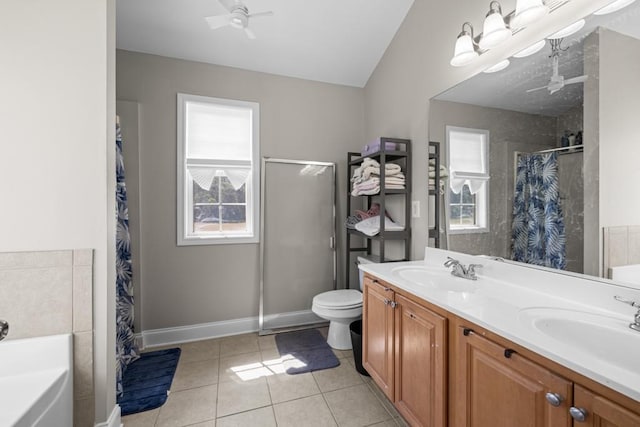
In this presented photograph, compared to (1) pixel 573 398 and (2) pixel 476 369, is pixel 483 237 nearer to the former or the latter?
(2) pixel 476 369

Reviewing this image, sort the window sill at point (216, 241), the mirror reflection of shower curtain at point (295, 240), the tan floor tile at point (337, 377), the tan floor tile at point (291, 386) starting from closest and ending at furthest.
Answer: the tan floor tile at point (291, 386) < the tan floor tile at point (337, 377) < the window sill at point (216, 241) < the mirror reflection of shower curtain at point (295, 240)

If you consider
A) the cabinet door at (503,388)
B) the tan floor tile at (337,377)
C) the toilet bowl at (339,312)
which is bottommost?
the tan floor tile at (337,377)

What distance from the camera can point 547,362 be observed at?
0.78m

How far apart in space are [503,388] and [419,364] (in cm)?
45

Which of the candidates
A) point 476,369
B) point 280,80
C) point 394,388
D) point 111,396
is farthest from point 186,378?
point 280,80

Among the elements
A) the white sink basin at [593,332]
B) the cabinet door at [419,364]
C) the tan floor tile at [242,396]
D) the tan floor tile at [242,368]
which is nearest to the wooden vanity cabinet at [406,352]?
the cabinet door at [419,364]

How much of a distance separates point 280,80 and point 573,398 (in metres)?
3.04

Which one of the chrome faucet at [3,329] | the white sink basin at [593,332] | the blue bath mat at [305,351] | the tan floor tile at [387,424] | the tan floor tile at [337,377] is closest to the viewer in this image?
the white sink basin at [593,332]

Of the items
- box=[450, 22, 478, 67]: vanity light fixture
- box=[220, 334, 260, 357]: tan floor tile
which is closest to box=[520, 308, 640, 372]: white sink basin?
box=[450, 22, 478, 67]: vanity light fixture

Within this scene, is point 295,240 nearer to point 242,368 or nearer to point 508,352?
point 242,368

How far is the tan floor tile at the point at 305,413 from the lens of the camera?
159 centimetres

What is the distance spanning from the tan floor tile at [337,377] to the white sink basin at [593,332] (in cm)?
139

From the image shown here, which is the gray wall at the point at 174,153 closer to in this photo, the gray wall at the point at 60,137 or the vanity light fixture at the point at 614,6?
the gray wall at the point at 60,137

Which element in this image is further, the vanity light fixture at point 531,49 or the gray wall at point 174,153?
the gray wall at point 174,153
